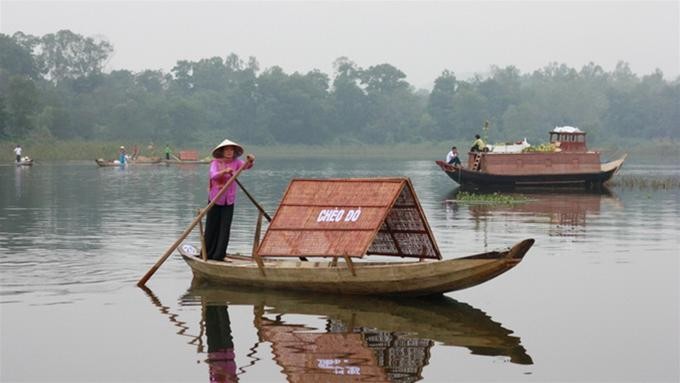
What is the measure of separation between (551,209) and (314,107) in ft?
316

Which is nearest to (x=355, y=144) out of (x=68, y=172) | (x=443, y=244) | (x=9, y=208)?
(x=68, y=172)

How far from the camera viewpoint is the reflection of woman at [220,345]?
11596 mm

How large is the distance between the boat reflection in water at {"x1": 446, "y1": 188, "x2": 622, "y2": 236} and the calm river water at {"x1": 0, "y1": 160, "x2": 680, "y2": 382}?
296cm

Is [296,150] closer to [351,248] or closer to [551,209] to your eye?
[551,209]

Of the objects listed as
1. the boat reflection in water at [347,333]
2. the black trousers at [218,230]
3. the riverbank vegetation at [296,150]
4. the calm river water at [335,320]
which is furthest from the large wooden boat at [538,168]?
the riverbank vegetation at [296,150]

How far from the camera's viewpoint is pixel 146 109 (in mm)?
116250

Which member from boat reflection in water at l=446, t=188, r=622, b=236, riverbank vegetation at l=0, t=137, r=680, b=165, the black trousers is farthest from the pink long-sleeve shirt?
riverbank vegetation at l=0, t=137, r=680, b=165

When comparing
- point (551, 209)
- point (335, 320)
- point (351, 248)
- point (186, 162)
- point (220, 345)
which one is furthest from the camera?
point (186, 162)

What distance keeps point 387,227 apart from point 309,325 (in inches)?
123

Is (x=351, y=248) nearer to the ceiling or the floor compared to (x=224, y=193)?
nearer to the floor

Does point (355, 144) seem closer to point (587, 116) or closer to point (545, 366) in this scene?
point (587, 116)

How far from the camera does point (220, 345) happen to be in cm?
1293

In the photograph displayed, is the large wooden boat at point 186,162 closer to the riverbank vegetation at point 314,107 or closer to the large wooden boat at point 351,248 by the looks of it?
the riverbank vegetation at point 314,107

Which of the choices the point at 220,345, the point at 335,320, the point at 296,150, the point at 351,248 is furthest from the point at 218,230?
the point at 296,150
